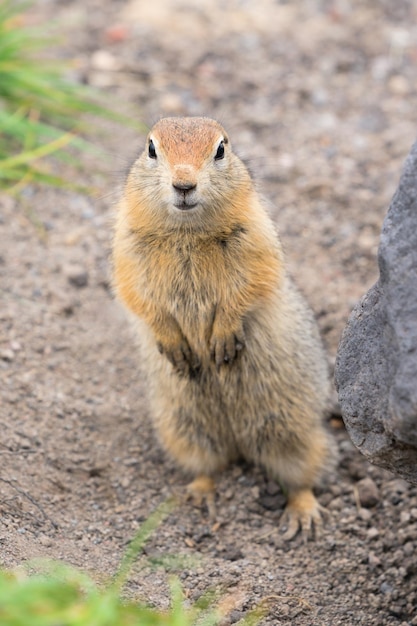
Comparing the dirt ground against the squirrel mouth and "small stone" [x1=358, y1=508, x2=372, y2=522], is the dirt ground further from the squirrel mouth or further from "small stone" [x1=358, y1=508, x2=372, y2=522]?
the squirrel mouth

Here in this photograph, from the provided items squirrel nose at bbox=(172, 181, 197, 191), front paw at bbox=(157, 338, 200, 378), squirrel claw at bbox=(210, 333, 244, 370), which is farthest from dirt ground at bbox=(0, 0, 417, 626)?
squirrel nose at bbox=(172, 181, 197, 191)

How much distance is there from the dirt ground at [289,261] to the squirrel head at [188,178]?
4.88 ft

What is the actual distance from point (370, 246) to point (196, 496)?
2.65 metres

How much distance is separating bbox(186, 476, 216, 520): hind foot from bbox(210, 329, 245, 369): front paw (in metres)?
0.87

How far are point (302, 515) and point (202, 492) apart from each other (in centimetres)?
62

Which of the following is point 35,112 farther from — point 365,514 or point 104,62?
point 365,514

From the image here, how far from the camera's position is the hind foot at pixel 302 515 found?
5.33 metres

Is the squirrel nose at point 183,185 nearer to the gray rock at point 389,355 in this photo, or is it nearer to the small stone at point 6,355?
the gray rock at point 389,355

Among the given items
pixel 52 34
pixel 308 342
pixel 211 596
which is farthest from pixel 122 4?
pixel 211 596

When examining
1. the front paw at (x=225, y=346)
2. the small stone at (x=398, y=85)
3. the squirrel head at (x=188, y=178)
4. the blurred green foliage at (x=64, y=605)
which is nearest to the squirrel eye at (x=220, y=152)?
the squirrel head at (x=188, y=178)

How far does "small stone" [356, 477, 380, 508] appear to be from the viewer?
541 centimetres

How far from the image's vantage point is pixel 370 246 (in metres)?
7.28

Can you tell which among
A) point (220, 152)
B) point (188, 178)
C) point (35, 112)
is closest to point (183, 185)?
point (188, 178)

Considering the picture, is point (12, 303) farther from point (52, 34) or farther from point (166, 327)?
point (52, 34)
